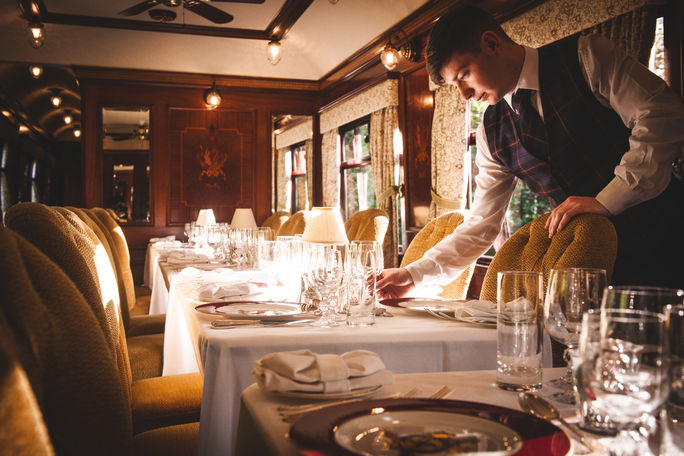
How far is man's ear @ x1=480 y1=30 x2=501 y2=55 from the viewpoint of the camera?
1952 mm

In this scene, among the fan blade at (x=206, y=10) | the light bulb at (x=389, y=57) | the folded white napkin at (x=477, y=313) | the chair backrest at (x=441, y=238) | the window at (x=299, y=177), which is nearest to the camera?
the folded white napkin at (x=477, y=313)

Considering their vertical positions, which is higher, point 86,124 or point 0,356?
point 86,124

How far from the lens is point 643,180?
1.68 m

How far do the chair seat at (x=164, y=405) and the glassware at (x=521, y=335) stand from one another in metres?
1.06

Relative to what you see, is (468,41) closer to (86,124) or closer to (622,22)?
(622,22)

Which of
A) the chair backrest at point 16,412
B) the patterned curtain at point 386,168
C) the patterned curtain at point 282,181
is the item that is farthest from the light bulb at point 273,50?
the chair backrest at point 16,412

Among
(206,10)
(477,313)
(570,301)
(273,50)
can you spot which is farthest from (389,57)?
(570,301)

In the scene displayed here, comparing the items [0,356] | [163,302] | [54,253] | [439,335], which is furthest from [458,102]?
[0,356]

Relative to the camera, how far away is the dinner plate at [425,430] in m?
0.67

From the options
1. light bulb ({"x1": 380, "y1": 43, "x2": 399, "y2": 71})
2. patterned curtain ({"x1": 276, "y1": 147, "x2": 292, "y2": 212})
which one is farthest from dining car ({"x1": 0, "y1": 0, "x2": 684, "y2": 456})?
patterned curtain ({"x1": 276, "y1": 147, "x2": 292, "y2": 212})

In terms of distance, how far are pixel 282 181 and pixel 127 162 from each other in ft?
7.62

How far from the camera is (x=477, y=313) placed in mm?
1511

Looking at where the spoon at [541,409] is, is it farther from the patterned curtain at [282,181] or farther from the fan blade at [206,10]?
the patterned curtain at [282,181]

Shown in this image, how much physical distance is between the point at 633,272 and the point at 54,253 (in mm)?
1584
